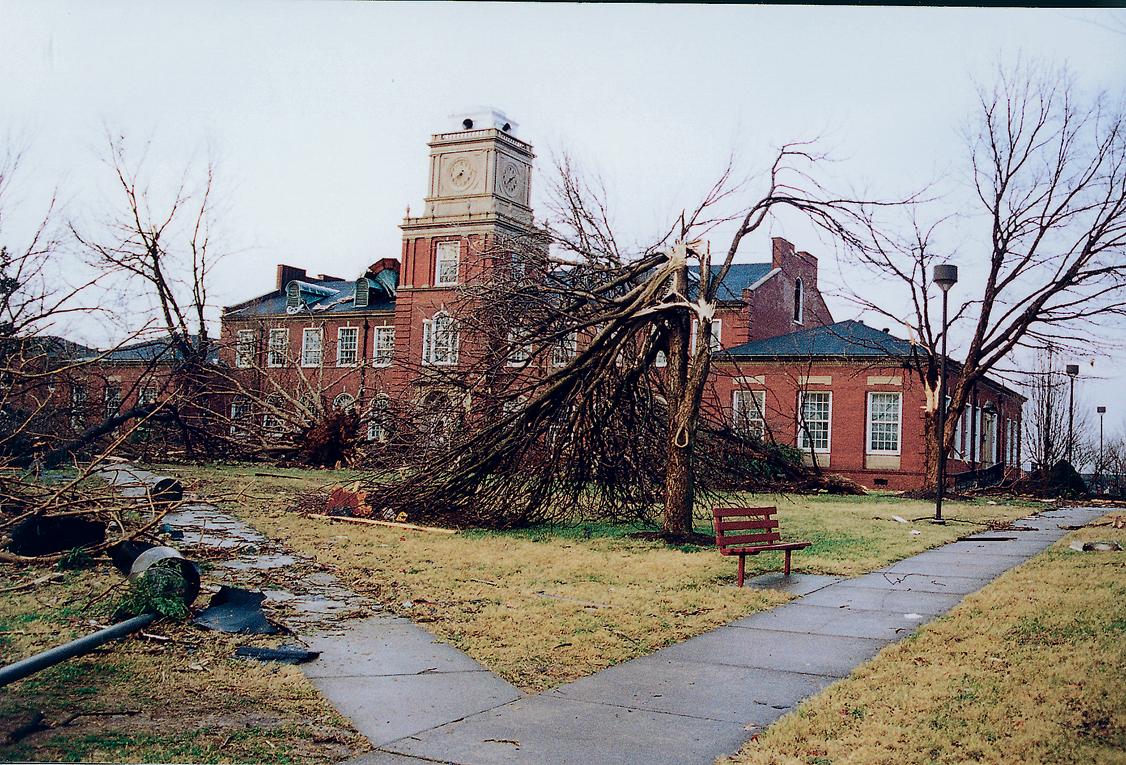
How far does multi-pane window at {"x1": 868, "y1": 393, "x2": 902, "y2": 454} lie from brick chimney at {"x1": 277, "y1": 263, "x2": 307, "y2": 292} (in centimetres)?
1868

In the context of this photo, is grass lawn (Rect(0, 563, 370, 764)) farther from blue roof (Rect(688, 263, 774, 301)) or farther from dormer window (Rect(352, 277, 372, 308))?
blue roof (Rect(688, 263, 774, 301))

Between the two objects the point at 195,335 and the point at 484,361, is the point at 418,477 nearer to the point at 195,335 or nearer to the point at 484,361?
the point at 484,361

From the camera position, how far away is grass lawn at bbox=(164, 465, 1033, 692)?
17.8 ft

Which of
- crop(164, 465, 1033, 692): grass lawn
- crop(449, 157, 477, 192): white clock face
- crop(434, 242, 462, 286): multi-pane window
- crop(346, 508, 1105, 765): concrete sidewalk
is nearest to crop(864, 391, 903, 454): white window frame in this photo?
crop(164, 465, 1033, 692): grass lawn

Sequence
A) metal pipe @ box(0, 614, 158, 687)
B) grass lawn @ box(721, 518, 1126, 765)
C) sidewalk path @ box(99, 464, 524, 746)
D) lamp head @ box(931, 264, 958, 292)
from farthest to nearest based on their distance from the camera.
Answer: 1. lamp head @ box(931, 264, 958, 292)
2. sidewalk path @ box(99, 464, 524, 746)
3. metal pipe @ box(0, 614, 158, 687)
4. grass lawn @ box(721, 518, 1126, 765)

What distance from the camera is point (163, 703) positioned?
3.93 m

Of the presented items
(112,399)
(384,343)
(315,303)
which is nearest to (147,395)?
(112,399)

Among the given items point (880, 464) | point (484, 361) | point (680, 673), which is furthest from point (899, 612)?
point (880, 464)

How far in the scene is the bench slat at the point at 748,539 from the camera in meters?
7.81

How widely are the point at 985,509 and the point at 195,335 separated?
43.0 feet

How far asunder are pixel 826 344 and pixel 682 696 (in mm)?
20379

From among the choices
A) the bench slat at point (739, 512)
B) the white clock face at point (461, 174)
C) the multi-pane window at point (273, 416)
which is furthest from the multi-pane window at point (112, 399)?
the bench slat at point (739, 512)

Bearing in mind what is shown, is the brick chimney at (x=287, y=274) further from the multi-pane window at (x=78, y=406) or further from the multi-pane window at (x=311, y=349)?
the multi-pane window at (x=311, y=349)

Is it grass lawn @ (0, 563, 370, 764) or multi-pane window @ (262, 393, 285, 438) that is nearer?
grass lawn @ (0, 563, 370, 764)
